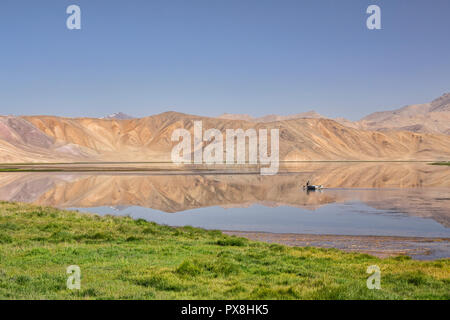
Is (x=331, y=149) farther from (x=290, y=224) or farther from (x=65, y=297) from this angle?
(x=65, y=297)

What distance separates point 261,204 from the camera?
42.8 meters

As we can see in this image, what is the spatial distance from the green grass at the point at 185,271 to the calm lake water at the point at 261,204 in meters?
10.8

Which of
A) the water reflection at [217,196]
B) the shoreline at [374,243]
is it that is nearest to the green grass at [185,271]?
the shoreline at [374,243]

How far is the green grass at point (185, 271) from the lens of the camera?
411 inches

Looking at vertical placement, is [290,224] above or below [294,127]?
below

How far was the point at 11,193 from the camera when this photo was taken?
51469 millimetres

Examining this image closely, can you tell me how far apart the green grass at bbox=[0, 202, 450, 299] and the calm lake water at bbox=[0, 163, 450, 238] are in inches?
425

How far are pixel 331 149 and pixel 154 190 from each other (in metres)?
142

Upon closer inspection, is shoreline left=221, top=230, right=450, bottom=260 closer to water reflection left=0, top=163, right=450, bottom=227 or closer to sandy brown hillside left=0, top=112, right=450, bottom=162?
water reflection left=0, top=163, right=450, bottom=227

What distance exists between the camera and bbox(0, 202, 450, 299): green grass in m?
10.4

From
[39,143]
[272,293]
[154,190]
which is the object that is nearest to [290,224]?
[272,293]

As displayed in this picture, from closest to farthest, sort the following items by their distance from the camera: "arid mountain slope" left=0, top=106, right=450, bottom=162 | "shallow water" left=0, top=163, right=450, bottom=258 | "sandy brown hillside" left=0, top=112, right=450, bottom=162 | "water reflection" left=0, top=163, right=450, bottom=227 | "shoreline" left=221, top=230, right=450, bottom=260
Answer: "shoreline" left=221, top=230, right=450, bottom=260
"shallow water" left=0, top=163, right=450, bottom=258
"water reflection" left=0, top=163, right=450, bottom=227
"arid mountain slope" left=0, top=106, right=450, bottom=162
"sandy brown hillside" left=0, top=112, right=450, bottom=162

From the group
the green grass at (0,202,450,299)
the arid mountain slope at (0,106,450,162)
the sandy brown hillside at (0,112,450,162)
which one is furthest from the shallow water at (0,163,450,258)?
the sandy brown hillside at (0,112,450,162)

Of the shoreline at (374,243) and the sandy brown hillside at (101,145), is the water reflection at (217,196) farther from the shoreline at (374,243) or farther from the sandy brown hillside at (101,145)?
the sandy brown hillside at (101,145)
